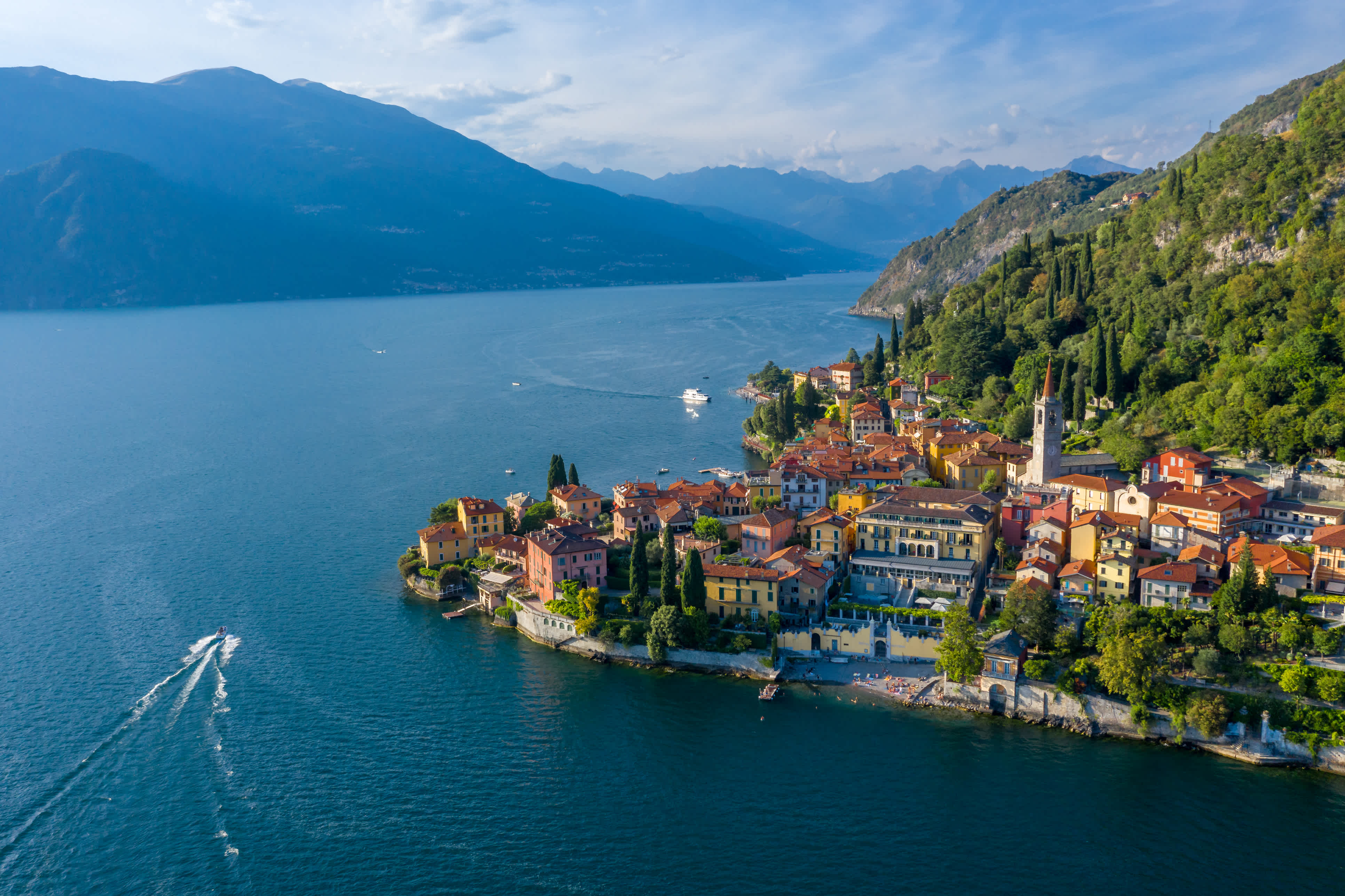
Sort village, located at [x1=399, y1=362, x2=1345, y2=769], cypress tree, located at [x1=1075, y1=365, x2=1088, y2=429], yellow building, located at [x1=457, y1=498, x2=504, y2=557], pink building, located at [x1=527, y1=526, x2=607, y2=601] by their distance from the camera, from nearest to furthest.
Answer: village, located at [x1=399, y1=362, x2=1345, y2=769]
pink building, located at [x1=527, y1=526, x2=607, y2=601]
yellow building, located at [x1=457, y1=498, x2=504, y2=557]
cypress tree, located at [x1=1075, y1=365, x2=1088, y2=429]

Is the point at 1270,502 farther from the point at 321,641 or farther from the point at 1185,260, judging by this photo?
the point at 321,641

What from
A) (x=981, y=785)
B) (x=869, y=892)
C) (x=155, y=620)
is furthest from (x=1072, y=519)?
(x=155, y=620)

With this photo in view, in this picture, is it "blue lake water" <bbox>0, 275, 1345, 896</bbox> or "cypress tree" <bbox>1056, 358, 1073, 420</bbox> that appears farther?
"cypress tree" <bbox>1056, 358, 1073, 420</bbox>

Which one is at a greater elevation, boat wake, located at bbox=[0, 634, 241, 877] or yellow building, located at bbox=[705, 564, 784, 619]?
yellow building, located at bbox=[705, 564, 784, 619]

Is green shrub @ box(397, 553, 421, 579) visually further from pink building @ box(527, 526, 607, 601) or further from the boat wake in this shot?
the boat wake

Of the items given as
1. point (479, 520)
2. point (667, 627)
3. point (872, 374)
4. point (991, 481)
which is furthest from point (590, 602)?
point (872, 374)

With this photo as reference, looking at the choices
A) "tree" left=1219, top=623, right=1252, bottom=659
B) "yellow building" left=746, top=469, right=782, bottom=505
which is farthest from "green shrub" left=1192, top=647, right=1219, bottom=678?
"yellow building" left=746, top=469, right=782, bottom=505

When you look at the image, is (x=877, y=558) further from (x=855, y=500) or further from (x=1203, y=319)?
(x=1203, y=319)
